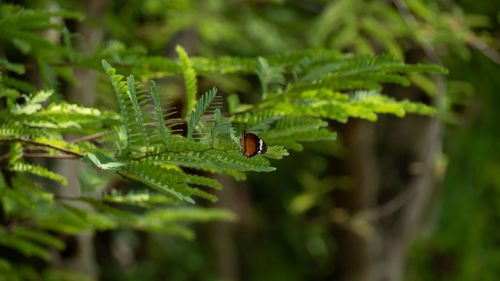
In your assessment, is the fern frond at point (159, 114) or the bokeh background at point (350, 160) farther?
the bokeh background at point (350, 160)

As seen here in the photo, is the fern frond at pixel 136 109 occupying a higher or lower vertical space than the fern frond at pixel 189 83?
lower

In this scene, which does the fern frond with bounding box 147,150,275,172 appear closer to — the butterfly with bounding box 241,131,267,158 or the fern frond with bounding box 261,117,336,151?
the butterfly with bounding box 241,131,267,158

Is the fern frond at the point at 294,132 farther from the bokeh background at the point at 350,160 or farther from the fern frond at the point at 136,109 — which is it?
the bokeh background at the point at 350,160

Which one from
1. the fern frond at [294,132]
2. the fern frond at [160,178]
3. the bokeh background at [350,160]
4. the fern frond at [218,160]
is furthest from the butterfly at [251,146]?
the bokeh background at [350,160]

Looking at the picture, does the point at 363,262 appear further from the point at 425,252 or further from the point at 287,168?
the point at 425,252

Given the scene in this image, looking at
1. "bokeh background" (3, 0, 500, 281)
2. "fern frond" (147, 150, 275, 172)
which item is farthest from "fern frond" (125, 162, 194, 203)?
"bokeh background" (3, 0, 500, 281)

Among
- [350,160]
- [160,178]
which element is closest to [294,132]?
[160,178]

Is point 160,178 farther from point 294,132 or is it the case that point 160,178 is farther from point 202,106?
point 294,132
